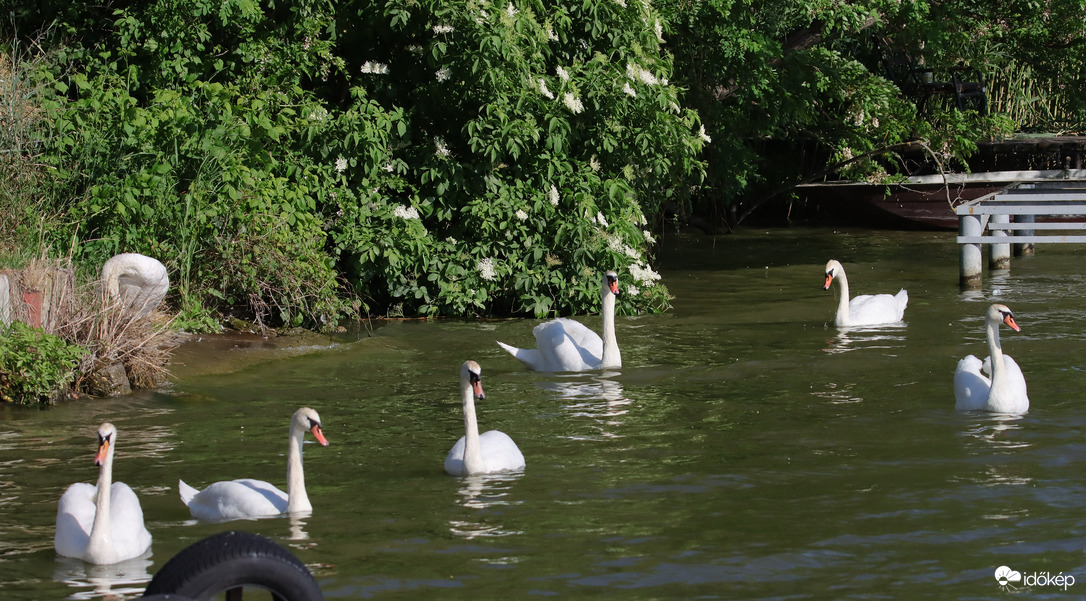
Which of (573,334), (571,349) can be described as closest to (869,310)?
(573,334)

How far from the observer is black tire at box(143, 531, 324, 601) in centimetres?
506

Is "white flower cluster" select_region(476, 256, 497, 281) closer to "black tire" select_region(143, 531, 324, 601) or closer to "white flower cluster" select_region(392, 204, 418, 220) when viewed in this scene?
"white flower cluster" select_region(392, 204, 418, 220)

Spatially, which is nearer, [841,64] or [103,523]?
[103,523]

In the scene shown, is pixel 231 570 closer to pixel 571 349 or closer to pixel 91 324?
pixel 91 324

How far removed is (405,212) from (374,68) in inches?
70.6

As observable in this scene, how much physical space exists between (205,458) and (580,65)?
8499 mm

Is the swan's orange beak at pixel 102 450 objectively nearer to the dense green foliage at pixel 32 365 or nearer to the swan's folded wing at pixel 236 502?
the swan's folded wing at pixel 236 502

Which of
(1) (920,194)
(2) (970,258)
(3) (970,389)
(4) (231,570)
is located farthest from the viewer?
(1) (920,194)

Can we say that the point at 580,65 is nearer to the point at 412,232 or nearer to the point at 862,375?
the point at 412,232

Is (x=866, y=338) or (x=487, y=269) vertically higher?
(x=487, y=269)

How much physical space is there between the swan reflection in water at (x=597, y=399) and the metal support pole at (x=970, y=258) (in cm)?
698

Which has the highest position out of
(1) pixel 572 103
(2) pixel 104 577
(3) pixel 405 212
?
(1) pixel 572 103

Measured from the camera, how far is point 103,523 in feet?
22.6

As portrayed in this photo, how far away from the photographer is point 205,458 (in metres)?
9.19
